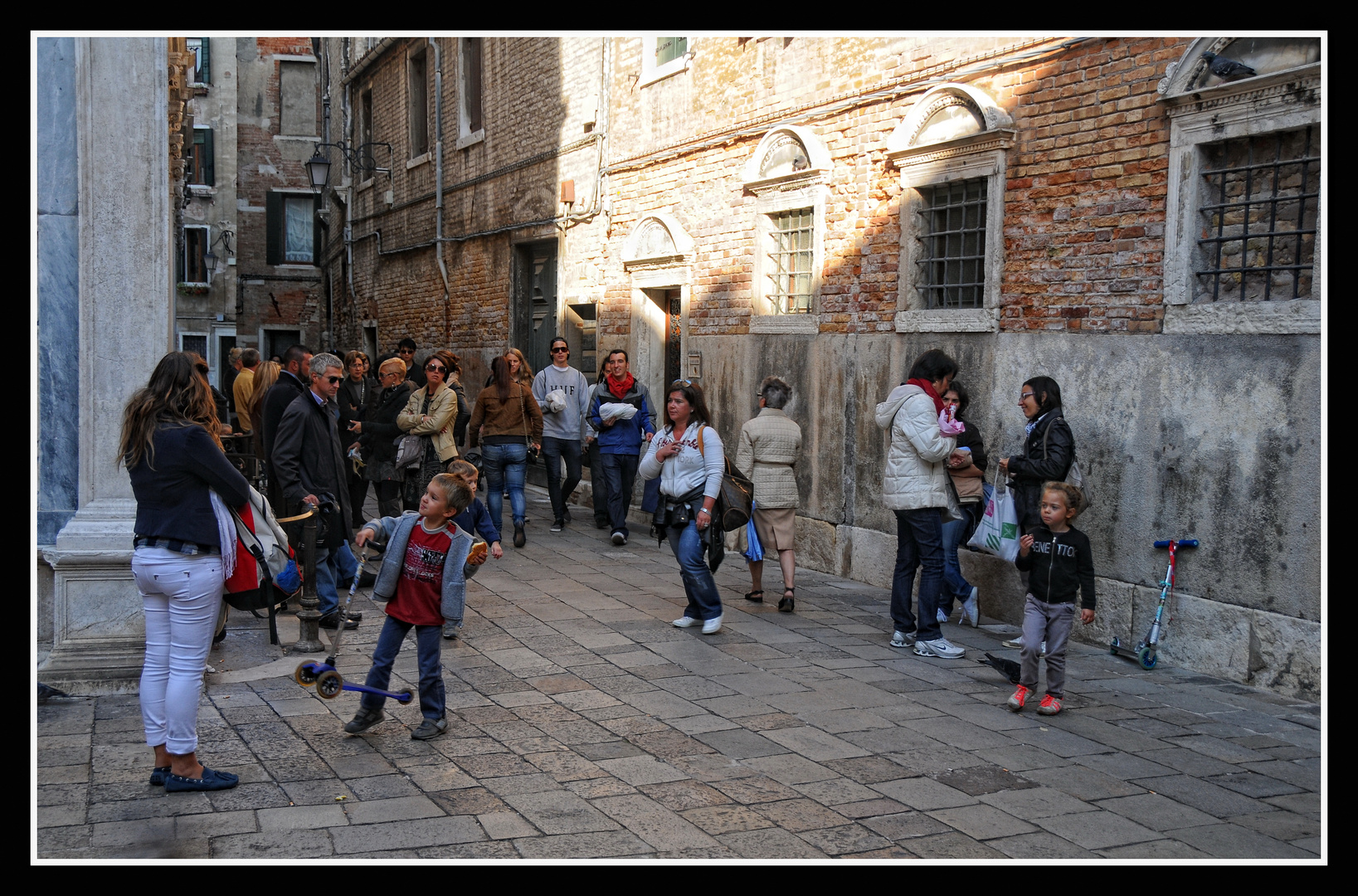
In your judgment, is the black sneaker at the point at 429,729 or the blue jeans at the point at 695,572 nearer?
the black sneaker at the point at 429,729

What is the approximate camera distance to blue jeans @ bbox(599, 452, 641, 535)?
36.8 ft

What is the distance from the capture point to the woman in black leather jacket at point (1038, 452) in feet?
23.0

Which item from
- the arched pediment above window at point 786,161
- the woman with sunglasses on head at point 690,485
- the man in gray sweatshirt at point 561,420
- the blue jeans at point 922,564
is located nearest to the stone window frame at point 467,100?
the man in gray sweatshirt at point 561,420

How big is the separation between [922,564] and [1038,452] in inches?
38.9

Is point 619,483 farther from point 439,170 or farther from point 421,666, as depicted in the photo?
point 439,170

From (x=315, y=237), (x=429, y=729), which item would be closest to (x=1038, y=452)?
(x=429, y=729)

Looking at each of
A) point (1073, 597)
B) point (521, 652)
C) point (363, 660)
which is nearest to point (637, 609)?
point (521, 652)

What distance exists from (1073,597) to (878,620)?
7.53 ft

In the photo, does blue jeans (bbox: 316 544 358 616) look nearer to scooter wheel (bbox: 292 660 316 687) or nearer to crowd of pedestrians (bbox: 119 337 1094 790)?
crowd of pedestrians (bbox: 119 337 1094 790)

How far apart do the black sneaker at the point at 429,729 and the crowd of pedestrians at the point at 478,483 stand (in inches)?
0.4

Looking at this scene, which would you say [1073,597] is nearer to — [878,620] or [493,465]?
[878,620]

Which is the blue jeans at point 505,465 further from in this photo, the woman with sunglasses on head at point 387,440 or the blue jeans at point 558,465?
the woman with sunglasses on head at point 387,440

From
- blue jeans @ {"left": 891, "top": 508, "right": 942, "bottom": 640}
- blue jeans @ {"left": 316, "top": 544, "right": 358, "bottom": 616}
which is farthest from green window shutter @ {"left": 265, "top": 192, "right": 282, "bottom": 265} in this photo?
blue jeans @ {"left": 891, "top": 508, "right": 942, "bottom": 640}

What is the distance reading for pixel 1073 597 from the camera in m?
5.95
